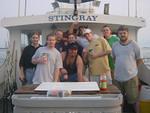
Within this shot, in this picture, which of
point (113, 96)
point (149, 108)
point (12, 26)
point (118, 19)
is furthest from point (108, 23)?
point (113, 96)

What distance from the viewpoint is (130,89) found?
19.7 feet

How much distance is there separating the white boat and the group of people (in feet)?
4.99

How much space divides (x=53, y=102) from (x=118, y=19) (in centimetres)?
541

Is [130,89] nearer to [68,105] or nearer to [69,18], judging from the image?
[69,18]

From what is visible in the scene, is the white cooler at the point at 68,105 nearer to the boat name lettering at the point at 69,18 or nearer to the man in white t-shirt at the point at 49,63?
the man in white t-shirt at the point at 49,63

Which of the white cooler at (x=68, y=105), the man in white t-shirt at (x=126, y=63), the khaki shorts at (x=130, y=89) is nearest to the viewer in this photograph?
the white cooler at (x=68, y=105)

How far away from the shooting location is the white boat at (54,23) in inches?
310

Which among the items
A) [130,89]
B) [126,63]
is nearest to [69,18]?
[126,63]

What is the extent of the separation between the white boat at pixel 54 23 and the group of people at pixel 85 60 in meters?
1.52

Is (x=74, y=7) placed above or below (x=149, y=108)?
above

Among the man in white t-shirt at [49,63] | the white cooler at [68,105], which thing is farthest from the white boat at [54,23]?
the white cooler at [68,105]

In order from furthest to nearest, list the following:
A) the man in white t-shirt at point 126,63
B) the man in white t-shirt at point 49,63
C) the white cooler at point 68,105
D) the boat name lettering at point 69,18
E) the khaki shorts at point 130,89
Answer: the boat name lettering at point 69,18 → the khaki shorts at point 130,89 → the man in white t-shirt at point 126,63 → the man in white t-shirt at point 49,63 → the white cooler at point 68,105

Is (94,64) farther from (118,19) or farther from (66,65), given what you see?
(118,19)

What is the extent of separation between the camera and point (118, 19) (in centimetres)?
815
